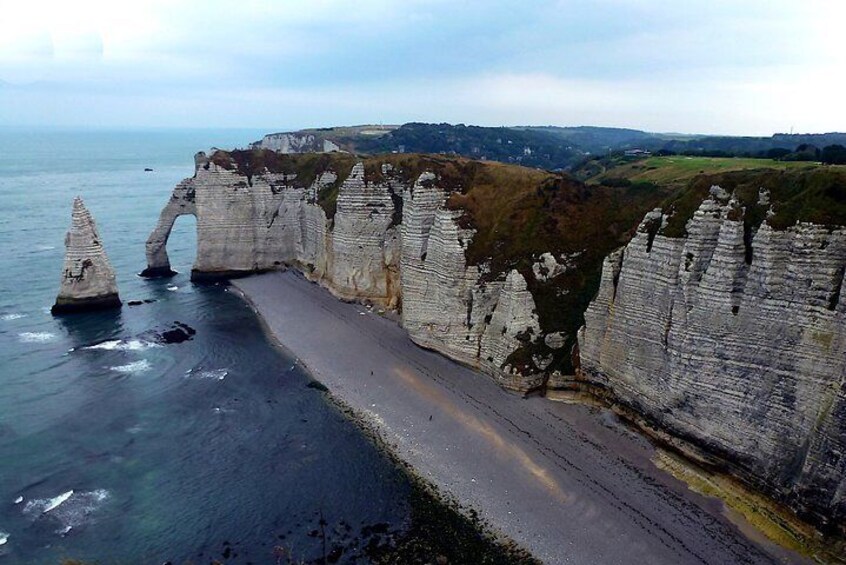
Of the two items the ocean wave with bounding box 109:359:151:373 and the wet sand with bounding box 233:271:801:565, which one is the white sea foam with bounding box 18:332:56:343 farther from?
the wet sand with bounding box 233:271:801:565

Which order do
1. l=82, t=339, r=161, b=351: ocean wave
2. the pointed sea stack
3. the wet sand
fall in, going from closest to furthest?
the wet sand, l=82, t=339, r=161, b=351: ocean wave, the pointed sea stack

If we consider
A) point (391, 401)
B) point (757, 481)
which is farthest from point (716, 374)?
point (391, 401)

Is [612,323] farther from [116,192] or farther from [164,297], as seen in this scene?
[116,192]

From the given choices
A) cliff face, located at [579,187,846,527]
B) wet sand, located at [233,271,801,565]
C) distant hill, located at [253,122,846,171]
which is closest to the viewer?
cliff face, located at [579,187,846,527]

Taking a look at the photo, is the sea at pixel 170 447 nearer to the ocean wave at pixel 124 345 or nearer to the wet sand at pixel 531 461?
the ocean wave at pixel 124 345

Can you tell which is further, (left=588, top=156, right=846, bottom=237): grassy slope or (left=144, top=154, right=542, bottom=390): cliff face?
(left=144, top=154, right=542, bottom=390): cliff face

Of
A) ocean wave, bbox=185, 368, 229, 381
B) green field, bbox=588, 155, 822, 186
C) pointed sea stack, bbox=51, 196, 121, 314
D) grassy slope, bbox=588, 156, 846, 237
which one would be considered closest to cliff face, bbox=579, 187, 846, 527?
grassy slope, bbox=588, 156, 846, 237

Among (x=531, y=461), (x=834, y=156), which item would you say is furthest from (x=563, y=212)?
(x=834, y=156)
